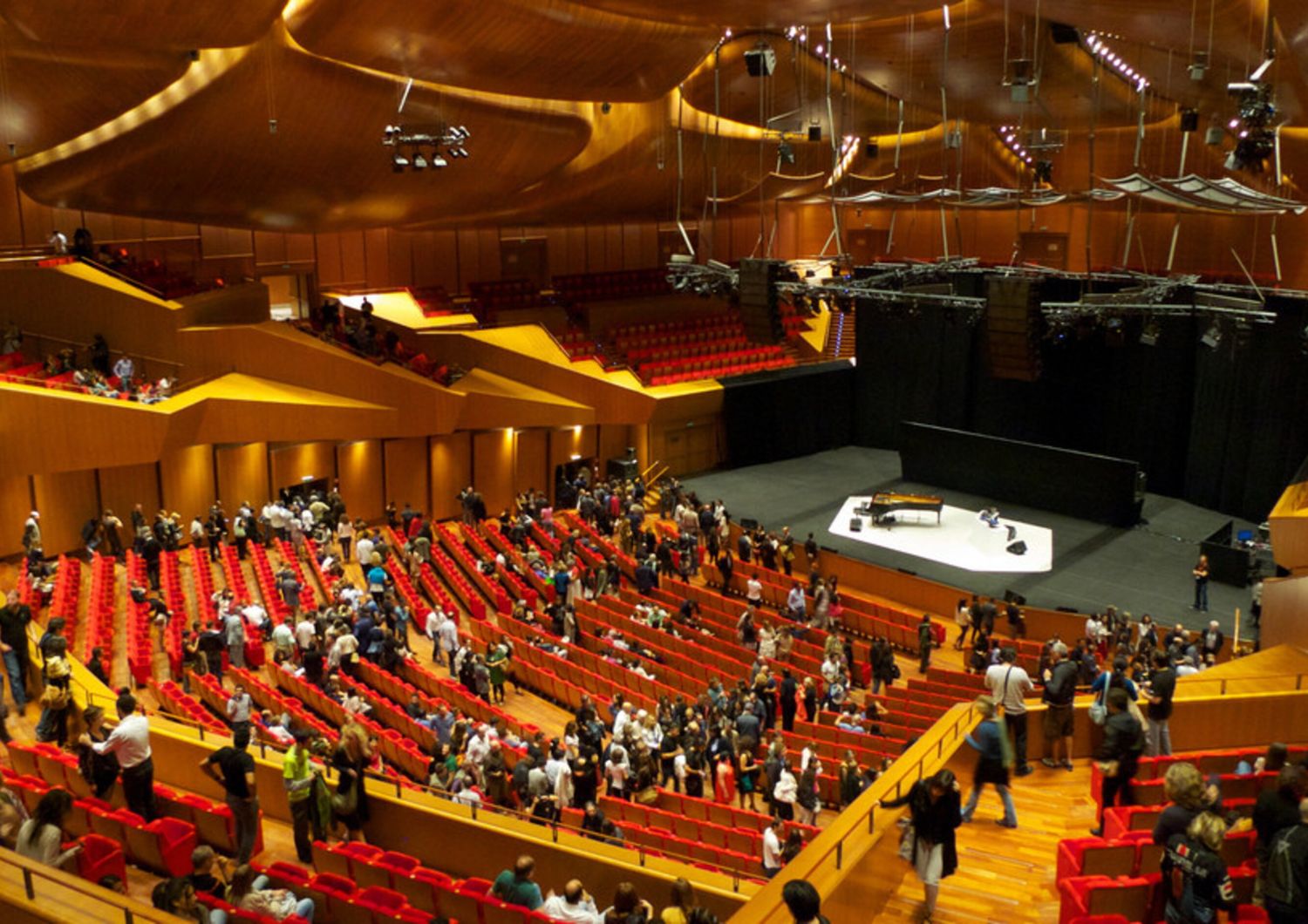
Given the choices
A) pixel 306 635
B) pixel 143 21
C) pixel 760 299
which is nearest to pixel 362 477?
pixel 760 299

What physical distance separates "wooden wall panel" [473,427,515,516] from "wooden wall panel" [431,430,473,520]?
0.49 feet

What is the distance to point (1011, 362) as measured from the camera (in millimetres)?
12711

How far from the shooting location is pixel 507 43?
45.1 ft

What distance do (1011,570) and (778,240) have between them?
50.2 feet

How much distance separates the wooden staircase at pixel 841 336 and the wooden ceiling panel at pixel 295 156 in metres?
8.98

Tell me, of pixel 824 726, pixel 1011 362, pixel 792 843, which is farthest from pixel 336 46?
pixel 792 843

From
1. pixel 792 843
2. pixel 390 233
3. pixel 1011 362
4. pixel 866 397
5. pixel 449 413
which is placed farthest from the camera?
pixel 866 397

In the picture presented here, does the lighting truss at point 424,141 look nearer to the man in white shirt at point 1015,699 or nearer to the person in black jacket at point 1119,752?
the man in white shirt at point 1015,699

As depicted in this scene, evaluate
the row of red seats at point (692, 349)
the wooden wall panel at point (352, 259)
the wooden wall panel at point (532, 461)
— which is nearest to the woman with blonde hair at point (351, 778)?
the wooden wall panel at point (532, 461)

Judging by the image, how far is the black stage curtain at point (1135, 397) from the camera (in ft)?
57.1

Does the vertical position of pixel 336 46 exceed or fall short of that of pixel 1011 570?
it exceeds it

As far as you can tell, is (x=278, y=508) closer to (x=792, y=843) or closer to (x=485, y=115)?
(x=485, y=115)

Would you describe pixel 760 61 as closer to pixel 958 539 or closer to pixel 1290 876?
pixel 958 539

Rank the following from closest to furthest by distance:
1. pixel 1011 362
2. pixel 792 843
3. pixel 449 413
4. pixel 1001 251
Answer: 1. pixel 792 843
2. pixel 1011 362
3. pixel 449 413
4. pixel 1001 251
